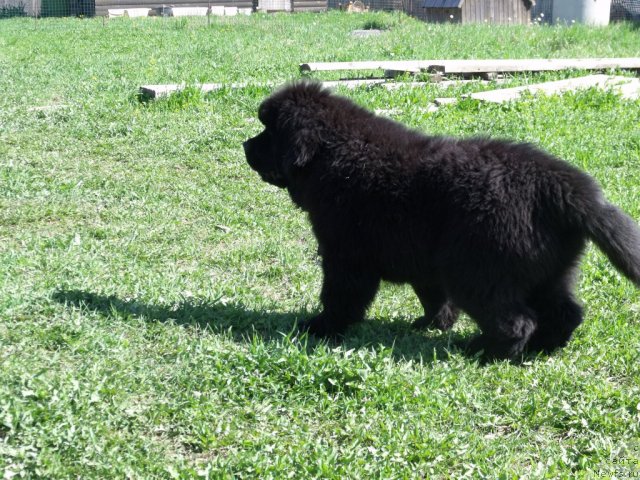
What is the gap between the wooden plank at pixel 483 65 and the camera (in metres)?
12.2

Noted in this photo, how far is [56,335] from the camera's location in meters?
4.66

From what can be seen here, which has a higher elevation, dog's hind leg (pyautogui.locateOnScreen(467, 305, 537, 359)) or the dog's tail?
the dog's tail

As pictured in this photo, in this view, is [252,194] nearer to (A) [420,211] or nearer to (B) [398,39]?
(A) [420,211]

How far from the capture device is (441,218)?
15.4 ft

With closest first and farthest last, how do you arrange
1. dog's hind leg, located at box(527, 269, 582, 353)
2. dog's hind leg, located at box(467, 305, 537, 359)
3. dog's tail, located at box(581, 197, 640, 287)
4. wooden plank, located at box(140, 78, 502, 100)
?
dog's tail, located at box(581, 197, 640, 287) → dog's hind leg, located at box(467, 305, 537, 359) → dog's hind leg, located at box(527, 269, 582, 353) → wooden plank, located at box(140, 78, 502, 100)

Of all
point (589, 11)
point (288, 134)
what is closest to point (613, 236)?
point (288, 134)

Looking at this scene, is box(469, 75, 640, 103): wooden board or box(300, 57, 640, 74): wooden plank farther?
box(300, 57, 640, 74): wooden plank

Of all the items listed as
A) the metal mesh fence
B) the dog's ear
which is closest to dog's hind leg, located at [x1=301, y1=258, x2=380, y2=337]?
the dog's ear

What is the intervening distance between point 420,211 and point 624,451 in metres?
1.64

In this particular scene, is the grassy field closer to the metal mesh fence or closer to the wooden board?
the wooden board

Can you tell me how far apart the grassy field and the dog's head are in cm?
88

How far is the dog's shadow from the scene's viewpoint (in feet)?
16.1

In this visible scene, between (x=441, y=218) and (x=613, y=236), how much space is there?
887mm

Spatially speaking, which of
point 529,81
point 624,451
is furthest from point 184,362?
point 529,81
